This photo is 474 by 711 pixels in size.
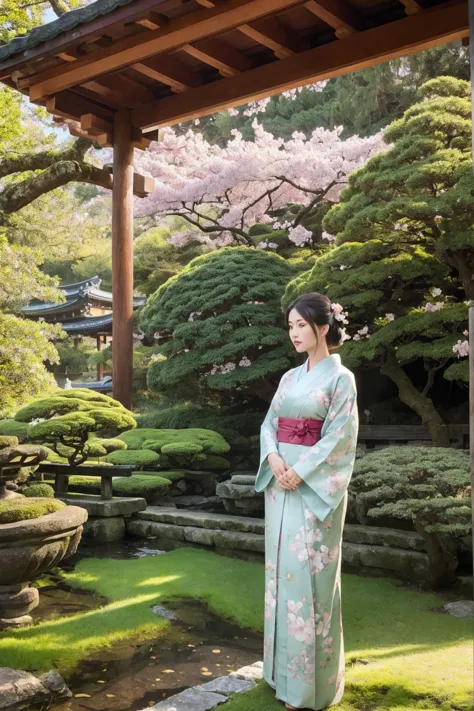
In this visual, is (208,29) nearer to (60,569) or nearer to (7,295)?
(60,569)

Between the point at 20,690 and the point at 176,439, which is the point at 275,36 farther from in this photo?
the point at 176,439

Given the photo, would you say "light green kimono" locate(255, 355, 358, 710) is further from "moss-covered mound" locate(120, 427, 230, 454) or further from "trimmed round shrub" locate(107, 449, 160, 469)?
"moss-covered mound" locate(120, 427, 230, 454)

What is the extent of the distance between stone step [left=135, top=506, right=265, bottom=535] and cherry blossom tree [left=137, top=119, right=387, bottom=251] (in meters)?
7.09

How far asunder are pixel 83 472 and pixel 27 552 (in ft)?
11.8

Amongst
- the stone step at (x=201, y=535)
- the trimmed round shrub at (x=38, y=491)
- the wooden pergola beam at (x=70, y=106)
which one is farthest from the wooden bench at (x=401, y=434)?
the wooden pergola beam at (x=70, y=106)

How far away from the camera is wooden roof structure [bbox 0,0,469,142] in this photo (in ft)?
15.9

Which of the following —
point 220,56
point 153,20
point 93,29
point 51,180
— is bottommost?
point 93,29

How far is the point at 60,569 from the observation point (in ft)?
19.9

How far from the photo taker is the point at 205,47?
5.93 m

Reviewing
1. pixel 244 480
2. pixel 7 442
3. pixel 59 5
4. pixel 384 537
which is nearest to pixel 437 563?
pixel 384 537

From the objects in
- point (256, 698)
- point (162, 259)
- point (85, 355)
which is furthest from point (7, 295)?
point (85, 355)

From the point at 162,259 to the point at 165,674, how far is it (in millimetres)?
14357

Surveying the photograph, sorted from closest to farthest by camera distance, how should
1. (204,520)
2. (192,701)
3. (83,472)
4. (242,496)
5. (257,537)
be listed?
1. (192,701)
2. (257,537)
3. (204,520)
4. (242,496)
5. (83,472)

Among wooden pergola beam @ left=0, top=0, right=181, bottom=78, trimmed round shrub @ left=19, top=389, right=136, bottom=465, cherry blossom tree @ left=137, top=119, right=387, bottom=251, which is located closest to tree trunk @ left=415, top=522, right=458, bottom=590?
trimmed round shrub @ left=19, top=389, right=136, bottom=465
